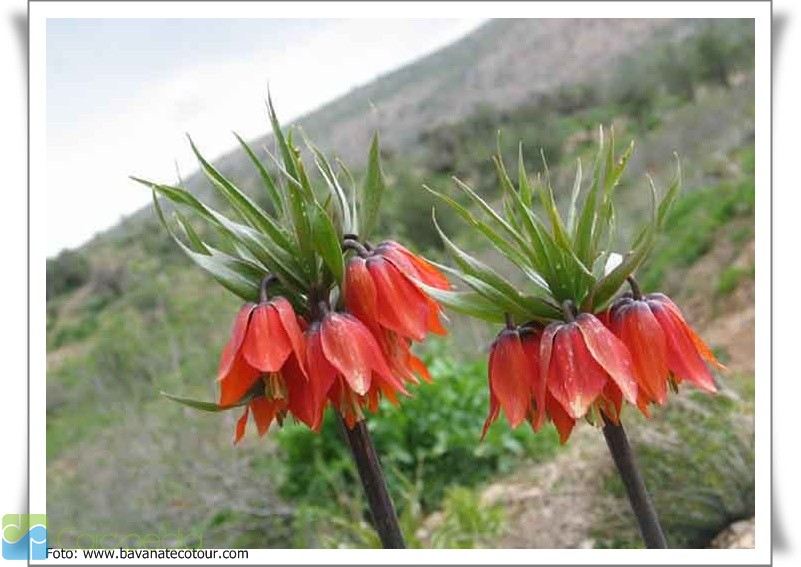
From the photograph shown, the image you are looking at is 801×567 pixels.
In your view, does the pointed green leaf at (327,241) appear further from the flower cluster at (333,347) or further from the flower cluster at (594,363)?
the flower cluster at (594,363)

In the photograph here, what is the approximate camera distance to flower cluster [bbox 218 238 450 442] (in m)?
1.11

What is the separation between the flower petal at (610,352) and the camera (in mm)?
1080

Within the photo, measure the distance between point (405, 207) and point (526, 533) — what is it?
684 cm

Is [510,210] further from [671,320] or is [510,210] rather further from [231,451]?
[231,451]

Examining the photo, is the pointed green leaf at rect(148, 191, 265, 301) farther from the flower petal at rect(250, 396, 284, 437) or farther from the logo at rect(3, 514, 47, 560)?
the logo at rect(3, 514, 47, 560)

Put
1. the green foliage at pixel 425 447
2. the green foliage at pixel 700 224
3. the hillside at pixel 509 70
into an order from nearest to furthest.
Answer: the green foliage at pixel 425 447
the green foliage at pixel 700 224
the hillside at pixel 509 70

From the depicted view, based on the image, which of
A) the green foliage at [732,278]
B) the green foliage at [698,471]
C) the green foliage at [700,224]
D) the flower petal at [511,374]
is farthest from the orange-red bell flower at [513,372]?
the green foliage at [700,224]

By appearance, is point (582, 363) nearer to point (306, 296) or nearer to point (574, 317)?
point (574, 317)

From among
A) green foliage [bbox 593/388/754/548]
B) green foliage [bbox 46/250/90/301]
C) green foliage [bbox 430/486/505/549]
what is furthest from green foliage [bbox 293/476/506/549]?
green foliage [bbox 46/250/90/301]

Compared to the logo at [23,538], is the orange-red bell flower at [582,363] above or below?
above

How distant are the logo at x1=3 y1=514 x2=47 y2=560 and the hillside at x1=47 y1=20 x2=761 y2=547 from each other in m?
0.88

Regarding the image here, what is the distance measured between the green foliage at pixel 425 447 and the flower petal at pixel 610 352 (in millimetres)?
3354
